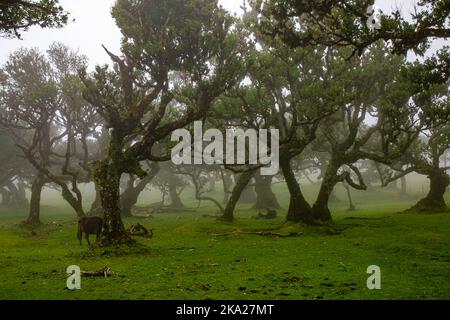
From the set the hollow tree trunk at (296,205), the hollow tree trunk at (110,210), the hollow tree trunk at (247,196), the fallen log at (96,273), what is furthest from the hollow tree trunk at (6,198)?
the fallen log at (96,273)

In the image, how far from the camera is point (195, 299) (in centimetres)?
1148

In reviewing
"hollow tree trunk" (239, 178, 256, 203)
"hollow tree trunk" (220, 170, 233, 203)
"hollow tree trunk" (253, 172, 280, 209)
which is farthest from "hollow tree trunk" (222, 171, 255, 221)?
"hollow tree trunk" (239, 178, 256, 203)

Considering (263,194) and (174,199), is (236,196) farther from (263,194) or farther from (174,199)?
(174,199)

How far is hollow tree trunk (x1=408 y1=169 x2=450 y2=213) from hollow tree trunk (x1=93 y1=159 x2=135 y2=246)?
1125 inches

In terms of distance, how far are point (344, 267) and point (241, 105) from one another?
1687 centimetres

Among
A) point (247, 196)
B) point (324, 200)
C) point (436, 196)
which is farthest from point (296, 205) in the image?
point (247, 196)

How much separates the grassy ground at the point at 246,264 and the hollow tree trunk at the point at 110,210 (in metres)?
0.97

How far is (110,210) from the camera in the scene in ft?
67.8

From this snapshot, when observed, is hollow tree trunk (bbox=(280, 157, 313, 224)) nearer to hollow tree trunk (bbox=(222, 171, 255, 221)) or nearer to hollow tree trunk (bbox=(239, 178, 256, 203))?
hollow tree trunk (bbox=(222, 171, 255, 221))

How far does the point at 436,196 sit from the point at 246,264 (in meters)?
28.0

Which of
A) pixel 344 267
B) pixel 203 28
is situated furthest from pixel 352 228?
pixel 203 28

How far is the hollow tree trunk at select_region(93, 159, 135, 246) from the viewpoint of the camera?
20.5 metres

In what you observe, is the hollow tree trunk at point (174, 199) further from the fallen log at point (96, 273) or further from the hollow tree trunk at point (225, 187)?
the fallen log at point (96, 273)
